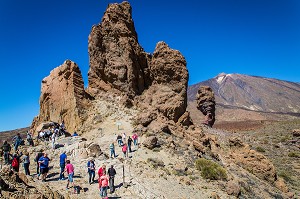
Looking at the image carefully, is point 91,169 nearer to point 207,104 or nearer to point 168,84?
point 168,84

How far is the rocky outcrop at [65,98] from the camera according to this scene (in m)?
26.2

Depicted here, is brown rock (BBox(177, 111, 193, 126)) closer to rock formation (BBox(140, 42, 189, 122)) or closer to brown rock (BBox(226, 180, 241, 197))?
rock formation (BBox(140, 42, 189, 122))

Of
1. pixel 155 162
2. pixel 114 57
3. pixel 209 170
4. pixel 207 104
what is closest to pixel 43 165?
pixel 155 162

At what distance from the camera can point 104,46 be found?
2958 centimetres

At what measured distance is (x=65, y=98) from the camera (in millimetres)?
26828

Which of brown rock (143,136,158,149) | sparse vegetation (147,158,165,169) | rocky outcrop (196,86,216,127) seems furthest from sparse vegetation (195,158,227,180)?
rocky outcrop (196,86,216,127)

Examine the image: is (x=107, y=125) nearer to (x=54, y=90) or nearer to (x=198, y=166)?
(x=54, y=90)

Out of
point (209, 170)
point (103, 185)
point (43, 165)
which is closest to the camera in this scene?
point (103, 185)

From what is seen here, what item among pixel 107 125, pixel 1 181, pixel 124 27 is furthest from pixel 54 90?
pixel 1 181

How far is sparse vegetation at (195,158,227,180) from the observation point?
1923 centimetres

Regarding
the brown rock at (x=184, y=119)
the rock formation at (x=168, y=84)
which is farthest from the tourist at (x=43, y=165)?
the brown rock at (x=184, y=119)

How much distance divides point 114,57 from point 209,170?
1471 centimetres

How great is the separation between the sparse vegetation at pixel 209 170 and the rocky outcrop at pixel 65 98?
1120 cm

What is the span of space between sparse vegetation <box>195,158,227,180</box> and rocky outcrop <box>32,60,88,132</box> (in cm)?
1120
